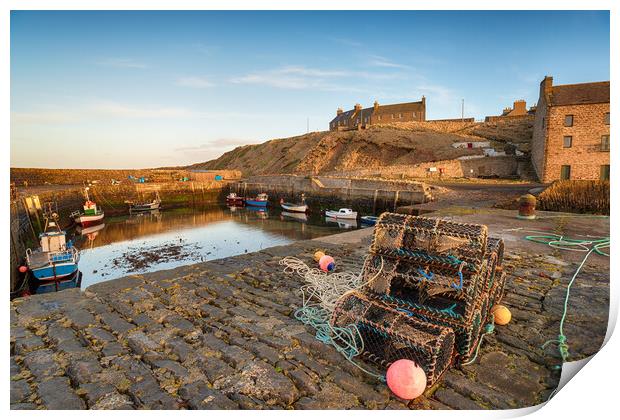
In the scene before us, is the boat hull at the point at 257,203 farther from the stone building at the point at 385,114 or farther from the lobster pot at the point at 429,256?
the lobster pot at the point at 429,256

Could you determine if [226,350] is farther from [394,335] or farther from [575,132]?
[575,132]

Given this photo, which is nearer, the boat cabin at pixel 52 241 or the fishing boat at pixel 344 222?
the boat cabin at pixel 52 241

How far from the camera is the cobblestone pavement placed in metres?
2.96

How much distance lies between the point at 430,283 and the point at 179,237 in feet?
85.8

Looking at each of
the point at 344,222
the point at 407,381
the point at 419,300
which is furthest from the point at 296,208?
the point at 407,381

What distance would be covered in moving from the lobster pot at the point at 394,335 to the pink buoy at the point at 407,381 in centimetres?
25

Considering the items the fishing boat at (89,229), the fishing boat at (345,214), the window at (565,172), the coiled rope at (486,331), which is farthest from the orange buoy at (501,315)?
the window at (565,172)

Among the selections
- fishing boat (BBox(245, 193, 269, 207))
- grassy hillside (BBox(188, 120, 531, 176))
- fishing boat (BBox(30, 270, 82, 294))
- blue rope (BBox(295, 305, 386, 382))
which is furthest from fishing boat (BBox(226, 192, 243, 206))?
blue rope (BBox(295, 305, 386, 382))

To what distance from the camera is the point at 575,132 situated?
96.7 feet

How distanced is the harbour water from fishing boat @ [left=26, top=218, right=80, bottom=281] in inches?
64.4

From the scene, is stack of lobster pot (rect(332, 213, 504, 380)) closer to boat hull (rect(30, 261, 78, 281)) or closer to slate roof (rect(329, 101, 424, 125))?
boat hull (rect(30, 261, 78, 281))

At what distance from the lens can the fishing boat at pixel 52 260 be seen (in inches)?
588
